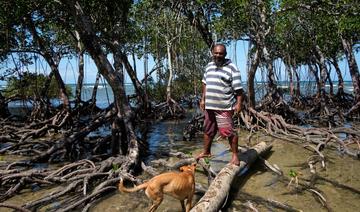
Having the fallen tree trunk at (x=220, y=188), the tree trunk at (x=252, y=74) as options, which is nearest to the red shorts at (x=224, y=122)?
the fallen tree trunk at (x=220, y=188)

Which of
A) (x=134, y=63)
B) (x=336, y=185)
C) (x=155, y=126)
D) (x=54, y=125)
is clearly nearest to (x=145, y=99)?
(x=155, y=126)

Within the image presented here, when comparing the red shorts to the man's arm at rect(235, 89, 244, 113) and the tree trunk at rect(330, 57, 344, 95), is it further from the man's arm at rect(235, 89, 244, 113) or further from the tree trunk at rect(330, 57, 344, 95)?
the tree trunk at rect(330, 57, 344, 95)

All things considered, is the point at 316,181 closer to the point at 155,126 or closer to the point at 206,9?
the point at 206,9

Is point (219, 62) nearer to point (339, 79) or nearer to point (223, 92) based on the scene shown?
point (223, 92)

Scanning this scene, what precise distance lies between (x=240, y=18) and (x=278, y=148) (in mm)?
3574

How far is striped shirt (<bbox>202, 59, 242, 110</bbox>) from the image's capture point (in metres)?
5.15

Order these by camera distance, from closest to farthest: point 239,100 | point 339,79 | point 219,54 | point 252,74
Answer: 1. point 219,54
2. point 239,100
3. point 252,74
4. point 339,79

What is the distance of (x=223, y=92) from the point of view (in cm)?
522

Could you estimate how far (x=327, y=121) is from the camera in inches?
461

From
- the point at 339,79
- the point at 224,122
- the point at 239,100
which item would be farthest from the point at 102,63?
the point at 339,79

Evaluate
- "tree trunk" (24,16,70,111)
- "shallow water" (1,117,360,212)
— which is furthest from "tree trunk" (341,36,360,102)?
"tree trunk" (24,16,70,111)

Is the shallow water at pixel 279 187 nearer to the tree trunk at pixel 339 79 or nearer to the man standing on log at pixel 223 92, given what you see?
the man standing on log at pixel 223 92

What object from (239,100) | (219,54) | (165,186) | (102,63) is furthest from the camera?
(102,63)

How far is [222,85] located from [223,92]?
9 cm
